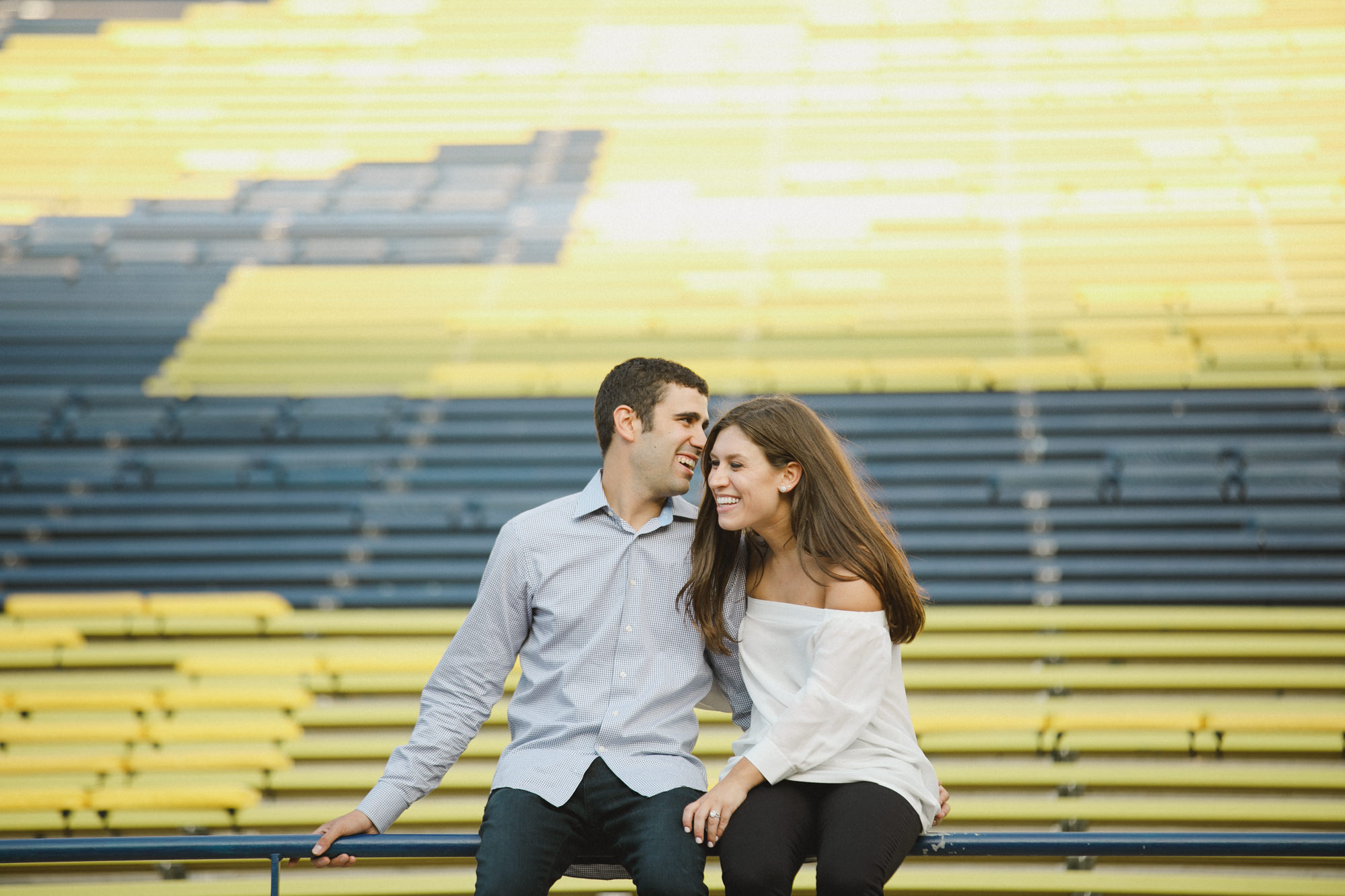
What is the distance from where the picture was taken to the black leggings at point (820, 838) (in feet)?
4.21

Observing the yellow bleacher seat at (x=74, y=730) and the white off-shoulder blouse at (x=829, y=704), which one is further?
the yellow bleacher seat at (x=74, y=730)

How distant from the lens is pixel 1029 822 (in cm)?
327

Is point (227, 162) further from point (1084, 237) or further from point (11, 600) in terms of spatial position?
point (1084, 237)

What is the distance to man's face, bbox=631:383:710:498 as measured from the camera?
5.26ft

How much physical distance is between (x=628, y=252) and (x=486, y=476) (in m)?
1.92

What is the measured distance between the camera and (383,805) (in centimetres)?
139

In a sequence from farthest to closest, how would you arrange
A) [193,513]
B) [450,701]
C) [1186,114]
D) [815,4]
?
1. [815,4]
2. [1186,114]
3. [193,513]
4. [450,701]

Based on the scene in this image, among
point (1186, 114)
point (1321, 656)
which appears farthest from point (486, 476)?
point (1186, 114)

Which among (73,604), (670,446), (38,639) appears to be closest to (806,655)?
(670,446)

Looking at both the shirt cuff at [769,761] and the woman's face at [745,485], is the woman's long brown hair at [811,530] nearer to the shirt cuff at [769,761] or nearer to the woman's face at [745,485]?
the woman's face at [745,485]

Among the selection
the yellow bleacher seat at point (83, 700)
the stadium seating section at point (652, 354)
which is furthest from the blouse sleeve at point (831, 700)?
the yellow bleacher seat at point (83, 700)

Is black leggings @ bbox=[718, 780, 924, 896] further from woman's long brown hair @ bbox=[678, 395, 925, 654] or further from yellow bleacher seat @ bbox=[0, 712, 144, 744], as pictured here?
yellow bleacher seat @ bbox=[0, 712, 144, 744]

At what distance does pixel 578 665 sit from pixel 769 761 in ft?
1.00

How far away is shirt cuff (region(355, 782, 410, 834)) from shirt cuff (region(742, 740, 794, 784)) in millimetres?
431
